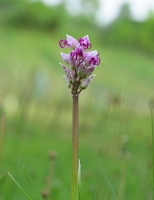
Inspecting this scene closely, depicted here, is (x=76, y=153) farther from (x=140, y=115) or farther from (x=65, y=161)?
(x=140, y=115)

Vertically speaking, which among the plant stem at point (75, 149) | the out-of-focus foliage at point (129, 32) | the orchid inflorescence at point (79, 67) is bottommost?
the plant stem at point (75, 149)

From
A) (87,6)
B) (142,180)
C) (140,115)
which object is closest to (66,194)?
(142,180)

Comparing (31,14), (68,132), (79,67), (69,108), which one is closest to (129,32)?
(31,14)

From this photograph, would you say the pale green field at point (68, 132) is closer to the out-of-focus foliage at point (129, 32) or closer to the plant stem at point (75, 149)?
the plant stem at point (75, 149)

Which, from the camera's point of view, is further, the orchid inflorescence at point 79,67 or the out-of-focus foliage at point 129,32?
the out-of-focus foliage at point 129,32

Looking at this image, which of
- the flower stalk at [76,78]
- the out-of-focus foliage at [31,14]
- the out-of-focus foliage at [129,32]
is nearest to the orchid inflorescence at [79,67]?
the flower stalk at [76,78]

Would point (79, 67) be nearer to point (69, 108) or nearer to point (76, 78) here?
point (76, 78)

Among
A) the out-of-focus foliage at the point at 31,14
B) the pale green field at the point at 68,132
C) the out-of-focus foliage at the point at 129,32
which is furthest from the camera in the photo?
the out-of-focus foliage at the point at 129,32

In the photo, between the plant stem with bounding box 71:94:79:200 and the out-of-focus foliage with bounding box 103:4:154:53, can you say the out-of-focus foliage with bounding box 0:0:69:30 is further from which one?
the plant stem with bounding box 71:94:79:200
